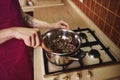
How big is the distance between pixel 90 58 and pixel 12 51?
463mm

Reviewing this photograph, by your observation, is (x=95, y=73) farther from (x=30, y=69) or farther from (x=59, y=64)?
(x=30, y=69)

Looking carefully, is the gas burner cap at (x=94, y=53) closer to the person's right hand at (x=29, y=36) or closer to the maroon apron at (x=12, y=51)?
the person's right hand at (x=29, y=36)

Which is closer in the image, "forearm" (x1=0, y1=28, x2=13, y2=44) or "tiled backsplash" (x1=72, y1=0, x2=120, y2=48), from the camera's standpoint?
"forearm" (x1=0, y1=28, x2=13, y2=44)

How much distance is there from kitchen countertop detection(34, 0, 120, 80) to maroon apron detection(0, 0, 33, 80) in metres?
0.11

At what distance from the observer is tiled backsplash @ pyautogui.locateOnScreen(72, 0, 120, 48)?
2.87 feet

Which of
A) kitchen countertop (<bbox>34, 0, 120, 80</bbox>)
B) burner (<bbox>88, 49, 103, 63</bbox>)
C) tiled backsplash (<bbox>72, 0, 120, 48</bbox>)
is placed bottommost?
kitchen countertop (<bbox>34, 0, 120, 80</bbox>)

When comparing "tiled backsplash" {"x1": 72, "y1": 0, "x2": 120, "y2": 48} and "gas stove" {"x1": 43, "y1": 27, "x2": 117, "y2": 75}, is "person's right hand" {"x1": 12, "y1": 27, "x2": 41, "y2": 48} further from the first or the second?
"tiled backsplash" {"x1": 72, "y1": 0, "x2": 120, "y2": 48}

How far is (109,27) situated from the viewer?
96 cm

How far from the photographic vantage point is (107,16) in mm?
962

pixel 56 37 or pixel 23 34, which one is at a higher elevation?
pixel 23 34

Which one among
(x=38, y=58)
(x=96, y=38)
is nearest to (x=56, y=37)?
(x=38, y=58)

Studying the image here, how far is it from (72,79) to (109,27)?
420mm

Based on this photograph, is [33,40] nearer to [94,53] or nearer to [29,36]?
[29,36]

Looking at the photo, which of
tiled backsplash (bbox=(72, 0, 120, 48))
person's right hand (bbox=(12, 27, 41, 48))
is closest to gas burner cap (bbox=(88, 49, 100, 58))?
tiled backsplash (bbox=(72, 0, 120, 48))
